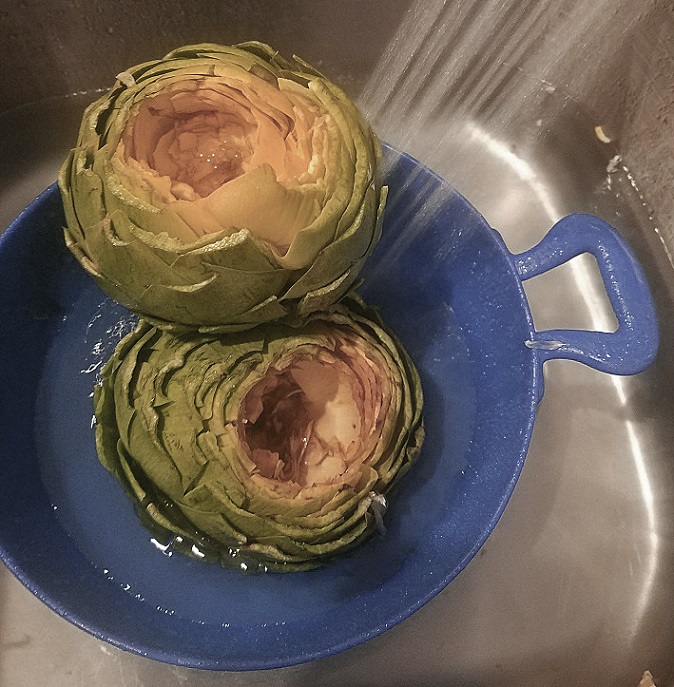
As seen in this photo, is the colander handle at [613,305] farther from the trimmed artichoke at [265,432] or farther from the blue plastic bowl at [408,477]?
the trimmed artichoke at [265,432]

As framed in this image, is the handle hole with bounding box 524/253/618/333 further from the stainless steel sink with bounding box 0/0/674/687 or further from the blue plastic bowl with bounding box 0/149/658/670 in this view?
the blue plastic bowl with bounding box 0/149/658/670

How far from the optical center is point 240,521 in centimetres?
57

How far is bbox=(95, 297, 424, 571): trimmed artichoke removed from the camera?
1.85 ft

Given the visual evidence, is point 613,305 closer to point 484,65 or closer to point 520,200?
point 520,200

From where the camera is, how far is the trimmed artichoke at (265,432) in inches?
22.2

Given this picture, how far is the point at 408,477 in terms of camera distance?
2.44 feet

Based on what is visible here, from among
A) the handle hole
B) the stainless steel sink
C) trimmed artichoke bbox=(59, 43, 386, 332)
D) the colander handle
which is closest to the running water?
the stainless steel sink

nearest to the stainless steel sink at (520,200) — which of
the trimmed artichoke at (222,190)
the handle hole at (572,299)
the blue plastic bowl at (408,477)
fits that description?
the handle hole at (572,299)

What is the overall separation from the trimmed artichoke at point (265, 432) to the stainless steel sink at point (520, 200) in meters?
0.25

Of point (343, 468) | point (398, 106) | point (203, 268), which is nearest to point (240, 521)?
point (343, 468)

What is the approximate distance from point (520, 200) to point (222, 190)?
2.02 feet

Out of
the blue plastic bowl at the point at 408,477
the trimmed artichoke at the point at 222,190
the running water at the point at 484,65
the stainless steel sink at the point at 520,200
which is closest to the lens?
the trimmed artichoke at the point at 222,190

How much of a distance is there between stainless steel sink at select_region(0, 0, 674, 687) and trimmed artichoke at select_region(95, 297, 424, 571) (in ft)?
0.82

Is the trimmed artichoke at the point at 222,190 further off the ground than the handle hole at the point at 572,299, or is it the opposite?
the trimmed artichoke at the point at 222,190
